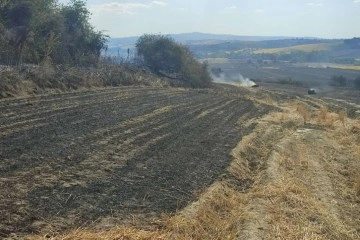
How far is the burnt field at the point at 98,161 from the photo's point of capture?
9.21 meters

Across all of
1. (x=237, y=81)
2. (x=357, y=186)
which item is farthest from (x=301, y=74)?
(x=357, y=186)

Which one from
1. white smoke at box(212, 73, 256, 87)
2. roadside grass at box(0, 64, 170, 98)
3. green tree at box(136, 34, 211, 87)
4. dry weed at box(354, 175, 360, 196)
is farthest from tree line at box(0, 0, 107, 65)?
white smoke at box(212, 73, 256, 87)

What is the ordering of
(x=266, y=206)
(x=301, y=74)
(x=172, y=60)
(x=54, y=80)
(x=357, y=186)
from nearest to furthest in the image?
(x=266, y=206)
(x=357, y=186)
(x=54, y=80)
(x=172, y=60)
(x=301, y=74)

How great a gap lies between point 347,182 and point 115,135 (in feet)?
26.5

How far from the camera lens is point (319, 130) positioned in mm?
27266

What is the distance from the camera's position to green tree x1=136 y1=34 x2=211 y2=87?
58156 millimetres

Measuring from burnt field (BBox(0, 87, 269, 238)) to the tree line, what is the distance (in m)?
12.0

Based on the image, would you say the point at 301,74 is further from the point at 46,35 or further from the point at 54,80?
the point at 54,80

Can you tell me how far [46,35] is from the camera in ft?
130

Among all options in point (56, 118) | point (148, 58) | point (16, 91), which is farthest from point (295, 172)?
point (148, 58)

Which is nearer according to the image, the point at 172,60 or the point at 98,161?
the point at 98,161

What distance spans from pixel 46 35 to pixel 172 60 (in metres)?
21.4

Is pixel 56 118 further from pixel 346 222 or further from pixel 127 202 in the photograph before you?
pixel 346 222

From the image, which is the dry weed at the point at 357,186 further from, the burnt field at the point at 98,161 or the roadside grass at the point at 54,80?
the roadside grass at the point at 54,80
